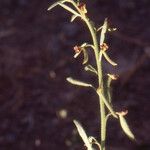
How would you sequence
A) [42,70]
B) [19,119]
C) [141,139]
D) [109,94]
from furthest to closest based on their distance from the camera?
1. [42,70]
2. [19,119]
3. [141,139]
4. [109,94]

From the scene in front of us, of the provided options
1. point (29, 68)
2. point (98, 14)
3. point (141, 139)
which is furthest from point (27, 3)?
point (141, 139)

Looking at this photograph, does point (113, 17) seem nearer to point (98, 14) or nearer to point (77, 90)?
point (98, 14)

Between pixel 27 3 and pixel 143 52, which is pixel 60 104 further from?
pixel 27 3

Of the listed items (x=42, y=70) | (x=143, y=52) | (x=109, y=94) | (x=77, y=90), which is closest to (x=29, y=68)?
(x=42, y=70)

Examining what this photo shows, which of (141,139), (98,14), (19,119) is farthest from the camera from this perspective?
(98,14)

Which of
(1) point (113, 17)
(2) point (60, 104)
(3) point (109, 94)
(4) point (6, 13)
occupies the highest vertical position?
(4) point (6, 13)

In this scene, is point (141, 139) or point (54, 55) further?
point (54, 55)

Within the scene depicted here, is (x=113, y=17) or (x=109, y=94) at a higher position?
(x=113, y=17)
